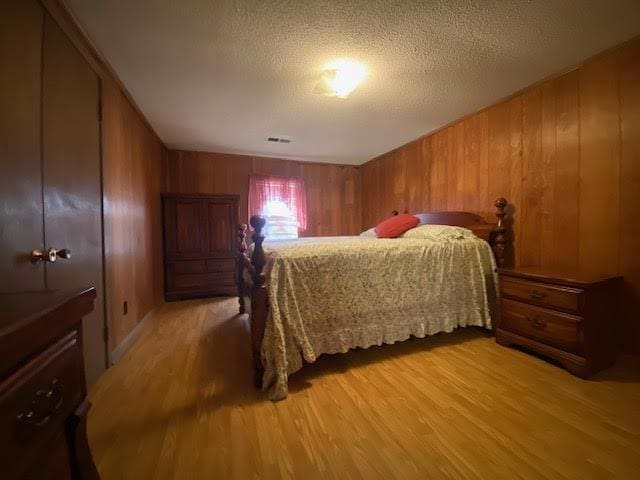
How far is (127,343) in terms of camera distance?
85.0 inches

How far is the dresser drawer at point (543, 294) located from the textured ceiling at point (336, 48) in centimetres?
168

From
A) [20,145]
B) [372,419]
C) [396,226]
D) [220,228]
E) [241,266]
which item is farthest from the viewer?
[220,228]

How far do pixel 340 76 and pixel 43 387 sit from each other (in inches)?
90.9

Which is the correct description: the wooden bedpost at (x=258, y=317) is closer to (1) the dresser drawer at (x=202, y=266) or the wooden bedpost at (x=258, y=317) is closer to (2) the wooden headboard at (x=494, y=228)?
(2) the wooden headboard at (x=494, y=228)

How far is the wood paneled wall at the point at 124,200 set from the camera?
1894mm

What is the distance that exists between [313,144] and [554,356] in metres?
3.52

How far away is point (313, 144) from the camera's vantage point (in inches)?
154

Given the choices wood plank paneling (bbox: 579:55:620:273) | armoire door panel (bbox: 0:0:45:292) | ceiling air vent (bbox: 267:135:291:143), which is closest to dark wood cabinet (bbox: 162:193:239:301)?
ceiling air vent (bbox: 267:135:291:143)

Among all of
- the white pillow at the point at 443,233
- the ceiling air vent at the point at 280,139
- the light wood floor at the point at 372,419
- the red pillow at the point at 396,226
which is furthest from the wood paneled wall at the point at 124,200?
the white pillow at the point at 443,233

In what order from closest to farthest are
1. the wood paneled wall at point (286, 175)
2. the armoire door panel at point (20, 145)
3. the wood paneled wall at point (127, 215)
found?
1. the armoire door panel at point (20, 145)
2. the wood paneled wall at point (127, 215)
3. the wood paneled wall at point (286, 175)

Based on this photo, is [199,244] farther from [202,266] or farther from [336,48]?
[336,48]

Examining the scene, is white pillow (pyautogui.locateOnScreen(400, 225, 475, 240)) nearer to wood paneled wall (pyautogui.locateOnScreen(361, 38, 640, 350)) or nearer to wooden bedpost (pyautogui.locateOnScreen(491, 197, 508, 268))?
wooden bedpost (pyautogui.locateOnScreen(491, 197, 508, 268))

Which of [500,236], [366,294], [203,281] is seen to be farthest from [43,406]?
[203,281]

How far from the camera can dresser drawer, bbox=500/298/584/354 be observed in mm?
1693
